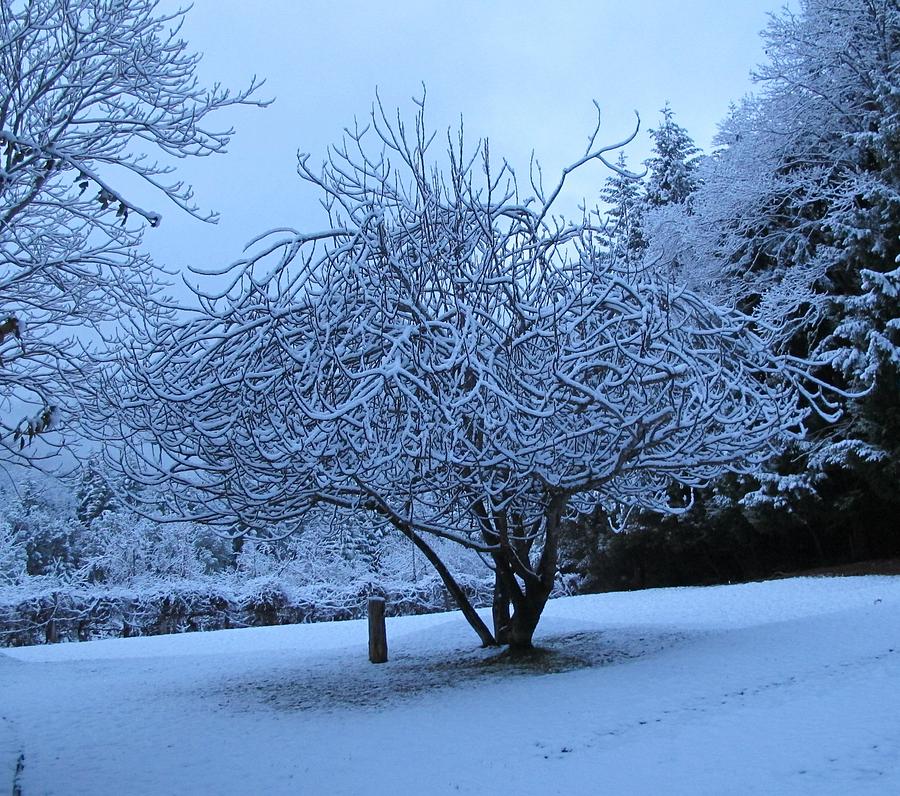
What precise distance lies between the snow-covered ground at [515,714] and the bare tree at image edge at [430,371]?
1.67 m

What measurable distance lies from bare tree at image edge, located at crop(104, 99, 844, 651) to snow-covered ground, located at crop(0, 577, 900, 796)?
5.47 feet

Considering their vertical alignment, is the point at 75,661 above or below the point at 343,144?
below

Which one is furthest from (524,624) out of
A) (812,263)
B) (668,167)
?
(668,167)

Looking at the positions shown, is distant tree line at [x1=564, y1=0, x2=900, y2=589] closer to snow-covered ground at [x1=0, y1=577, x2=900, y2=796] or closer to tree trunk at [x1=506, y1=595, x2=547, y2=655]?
snow-covered ground at [x1=0, y1=577, x2=900, y2=796]

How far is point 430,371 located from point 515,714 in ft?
9.21

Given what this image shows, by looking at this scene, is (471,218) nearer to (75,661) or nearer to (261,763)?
(261,763)

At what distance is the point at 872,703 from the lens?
5641 mm

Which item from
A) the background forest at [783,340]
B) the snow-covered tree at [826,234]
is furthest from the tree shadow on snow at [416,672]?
the snow-covered tree at [826,234]

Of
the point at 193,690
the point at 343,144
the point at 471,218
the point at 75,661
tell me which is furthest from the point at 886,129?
the point at 75,661

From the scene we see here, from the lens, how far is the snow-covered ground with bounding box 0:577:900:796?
4.83 metres

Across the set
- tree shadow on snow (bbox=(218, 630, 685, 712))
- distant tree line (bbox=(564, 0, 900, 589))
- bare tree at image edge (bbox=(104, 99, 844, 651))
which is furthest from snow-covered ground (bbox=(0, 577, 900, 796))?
distant tree line (bbox=(564, 0, 900, 589))

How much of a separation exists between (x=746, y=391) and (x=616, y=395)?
1.50m

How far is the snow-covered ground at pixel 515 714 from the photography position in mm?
4832

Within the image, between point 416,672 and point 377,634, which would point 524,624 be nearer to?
point 416,672
